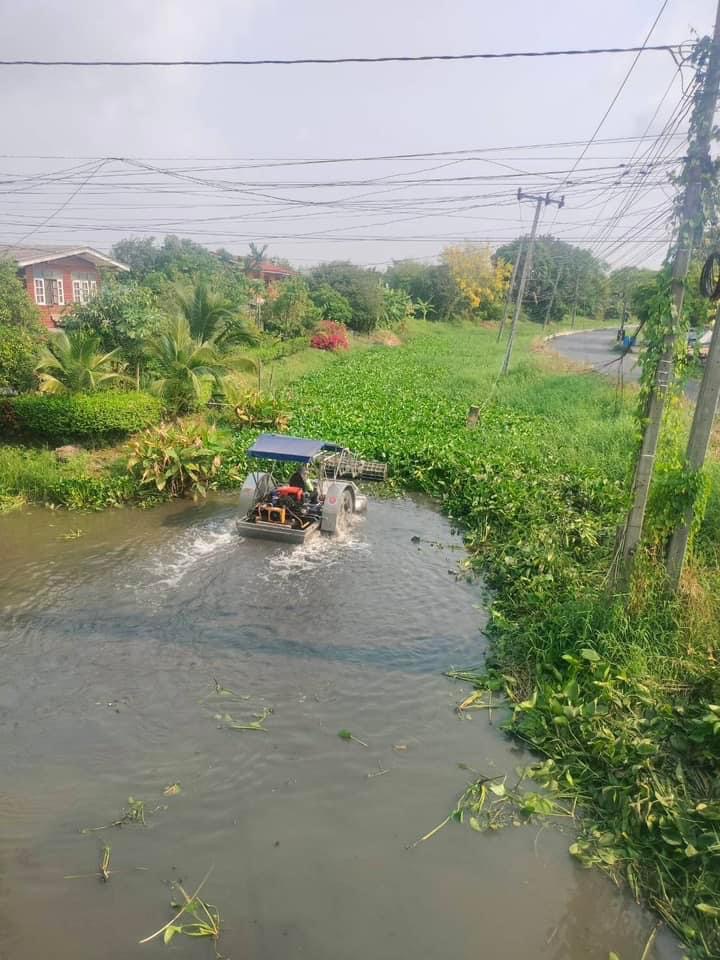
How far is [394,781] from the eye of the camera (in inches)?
220

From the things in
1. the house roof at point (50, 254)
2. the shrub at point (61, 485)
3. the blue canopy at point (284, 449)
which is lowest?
the shrub at point (61, 485)

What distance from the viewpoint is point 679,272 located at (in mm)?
6250

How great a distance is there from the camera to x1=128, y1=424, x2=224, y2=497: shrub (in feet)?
41.1

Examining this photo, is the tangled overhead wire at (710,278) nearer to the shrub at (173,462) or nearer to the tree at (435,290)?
the shrub at (173,462)

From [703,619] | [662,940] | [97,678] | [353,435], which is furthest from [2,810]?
[353,435]

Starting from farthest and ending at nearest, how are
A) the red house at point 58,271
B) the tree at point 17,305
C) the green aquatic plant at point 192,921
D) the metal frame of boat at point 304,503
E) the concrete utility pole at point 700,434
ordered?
1. the red house at point 58,271
2. the tree at point 17,305
3. the metal frame of boat at point 304,503
4. the concrete utility pole at point 700,434
5. the green aquatic plant at point 192,921

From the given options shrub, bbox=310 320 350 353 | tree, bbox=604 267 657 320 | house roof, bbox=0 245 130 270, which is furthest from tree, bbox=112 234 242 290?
tree, bbox=604 267 657 320

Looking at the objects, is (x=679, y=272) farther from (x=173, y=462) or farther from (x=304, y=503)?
(x=173, y=462)

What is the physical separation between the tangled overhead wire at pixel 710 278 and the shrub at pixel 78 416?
11400 mm

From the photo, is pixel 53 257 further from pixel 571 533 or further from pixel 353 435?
pixel 571 533

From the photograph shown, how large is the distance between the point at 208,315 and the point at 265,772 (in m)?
13.4

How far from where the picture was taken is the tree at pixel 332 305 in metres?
37.1

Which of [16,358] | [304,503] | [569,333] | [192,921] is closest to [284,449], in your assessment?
[304,503]

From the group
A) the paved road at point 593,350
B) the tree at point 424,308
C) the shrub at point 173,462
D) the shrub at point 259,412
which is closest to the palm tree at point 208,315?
the shrub at point 259,412
